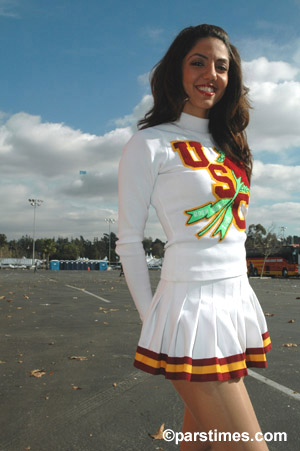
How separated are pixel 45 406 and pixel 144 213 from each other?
311cm

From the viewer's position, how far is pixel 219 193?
5.98 feet

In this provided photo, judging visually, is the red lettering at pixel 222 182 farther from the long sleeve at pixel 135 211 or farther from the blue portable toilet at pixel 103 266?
the blue portable toilet at pixel 103 266

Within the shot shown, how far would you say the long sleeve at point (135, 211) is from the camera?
1819 millimetres

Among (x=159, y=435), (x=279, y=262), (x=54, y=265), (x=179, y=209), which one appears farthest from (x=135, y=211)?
(x=54, y=265)

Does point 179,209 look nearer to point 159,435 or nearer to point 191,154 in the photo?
point 191,154

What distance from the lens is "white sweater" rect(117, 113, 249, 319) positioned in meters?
1.76

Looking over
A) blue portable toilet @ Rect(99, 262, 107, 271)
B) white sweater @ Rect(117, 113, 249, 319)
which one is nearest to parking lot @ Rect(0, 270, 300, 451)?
white sweater @ Rect(117, 113, 249, 319)

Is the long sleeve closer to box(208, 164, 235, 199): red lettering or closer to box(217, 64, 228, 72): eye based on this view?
box(208, 164, 235, 199): red lettering

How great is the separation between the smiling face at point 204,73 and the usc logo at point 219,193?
0.73 ft

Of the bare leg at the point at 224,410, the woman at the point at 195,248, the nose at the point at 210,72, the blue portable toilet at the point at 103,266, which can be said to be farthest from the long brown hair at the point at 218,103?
the blue portable toilet at the point at 103,266

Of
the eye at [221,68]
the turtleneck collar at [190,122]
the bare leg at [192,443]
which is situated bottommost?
the bare leg at [192,443]

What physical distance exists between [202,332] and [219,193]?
1.81 feet

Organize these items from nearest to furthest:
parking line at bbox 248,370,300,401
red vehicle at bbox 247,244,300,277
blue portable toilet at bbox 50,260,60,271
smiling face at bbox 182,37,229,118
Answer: smiling face at bbox 182,37,229,118, parking line at bbox 248,370,300,401, red vehicle at bbox 247,244,300,277, blue portable toilet at bbox 50,260,60,271

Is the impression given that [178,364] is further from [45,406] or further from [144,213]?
[45,406]
